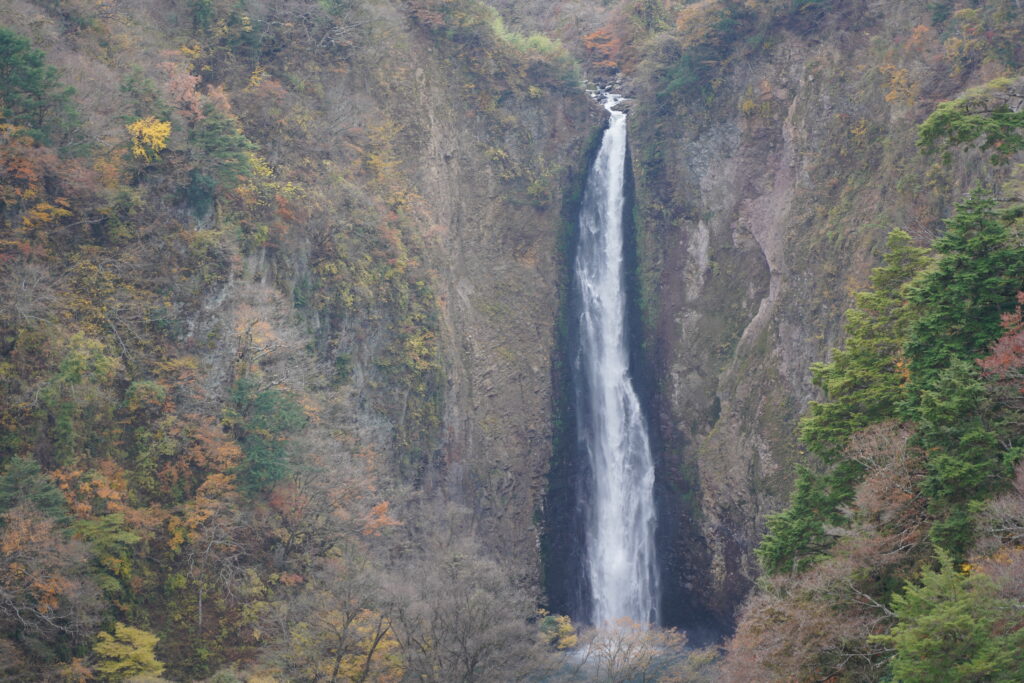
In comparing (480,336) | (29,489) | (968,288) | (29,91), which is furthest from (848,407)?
(29,91)

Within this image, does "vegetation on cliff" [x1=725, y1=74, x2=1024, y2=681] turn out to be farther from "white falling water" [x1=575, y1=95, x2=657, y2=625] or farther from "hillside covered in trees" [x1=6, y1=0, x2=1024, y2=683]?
"white falling water" [x1=575, y1=95, x2=657, y2=625]

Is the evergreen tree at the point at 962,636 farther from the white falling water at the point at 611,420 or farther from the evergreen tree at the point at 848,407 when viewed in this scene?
the white falling water at the point at 611,420

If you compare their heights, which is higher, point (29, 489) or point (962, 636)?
point (29, 489)

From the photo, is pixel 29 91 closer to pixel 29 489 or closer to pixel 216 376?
pixel 216 376

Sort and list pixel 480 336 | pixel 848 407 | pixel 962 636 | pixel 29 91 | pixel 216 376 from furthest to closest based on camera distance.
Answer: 1. pixel 480 336
2. pixel 216 376
3. pixel 29 91
4. pixel 848 407
5. pixel 962 636

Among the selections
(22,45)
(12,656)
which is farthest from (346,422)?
(22,45)

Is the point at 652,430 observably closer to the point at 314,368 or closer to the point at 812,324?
the point at 812,324

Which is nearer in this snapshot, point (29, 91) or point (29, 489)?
point (29, 489)
